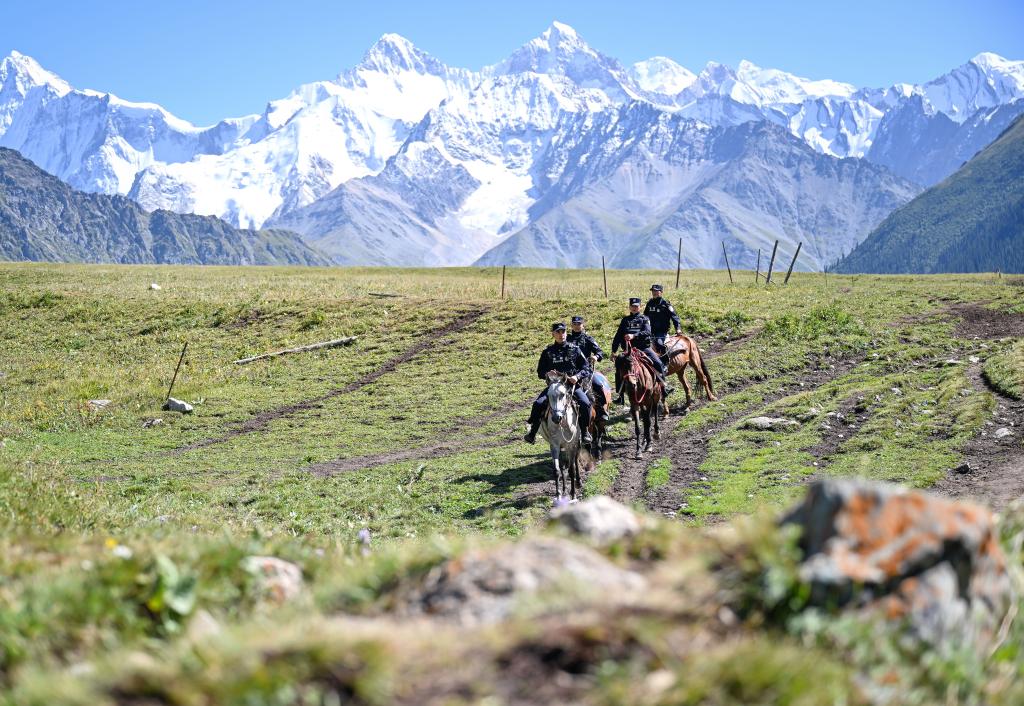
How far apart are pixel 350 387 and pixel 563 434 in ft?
62.1

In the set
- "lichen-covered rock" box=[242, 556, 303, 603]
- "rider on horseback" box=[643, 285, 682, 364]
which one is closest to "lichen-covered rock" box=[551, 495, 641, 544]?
"lichen-covered rock" box=[242, 556, 303, 603]

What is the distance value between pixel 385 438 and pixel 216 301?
31535mm

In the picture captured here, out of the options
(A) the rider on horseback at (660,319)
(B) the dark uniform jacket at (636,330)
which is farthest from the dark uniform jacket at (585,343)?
(A) the rider on horseback at (660,319)

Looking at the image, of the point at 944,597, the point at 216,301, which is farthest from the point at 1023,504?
the point at 216,301

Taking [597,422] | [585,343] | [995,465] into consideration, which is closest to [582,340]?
[585,343]

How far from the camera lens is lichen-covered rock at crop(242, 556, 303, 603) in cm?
675

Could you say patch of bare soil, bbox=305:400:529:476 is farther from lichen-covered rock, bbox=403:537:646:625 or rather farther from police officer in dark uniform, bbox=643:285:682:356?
lichen-covered rock, bbox=403:537:646:625

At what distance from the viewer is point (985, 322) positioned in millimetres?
38156

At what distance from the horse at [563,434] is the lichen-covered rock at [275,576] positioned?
12179 millimetres

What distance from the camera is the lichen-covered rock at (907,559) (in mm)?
5059

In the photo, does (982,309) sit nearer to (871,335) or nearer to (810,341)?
(871,335)

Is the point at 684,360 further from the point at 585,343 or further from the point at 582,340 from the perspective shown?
the point at 582,340

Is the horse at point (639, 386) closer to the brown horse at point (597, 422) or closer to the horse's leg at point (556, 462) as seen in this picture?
the brown horse at point (597, 422)

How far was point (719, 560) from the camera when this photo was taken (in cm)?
567
